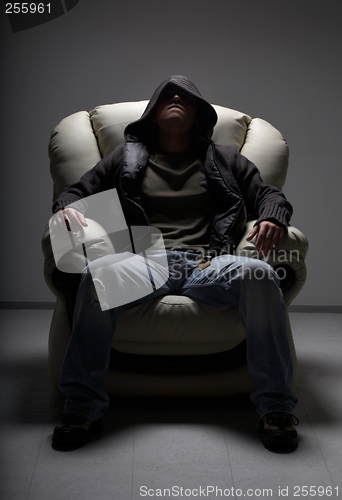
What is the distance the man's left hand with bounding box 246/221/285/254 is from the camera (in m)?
1.98

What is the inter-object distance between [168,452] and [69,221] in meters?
0.83

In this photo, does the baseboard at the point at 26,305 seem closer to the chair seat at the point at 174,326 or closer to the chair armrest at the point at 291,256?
the chair seat at the point at 174,326

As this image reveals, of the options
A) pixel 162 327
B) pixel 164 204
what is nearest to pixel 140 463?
pixel 162 327

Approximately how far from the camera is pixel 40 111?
3.06m

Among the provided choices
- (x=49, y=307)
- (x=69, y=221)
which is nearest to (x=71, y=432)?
(x=69, y=221)

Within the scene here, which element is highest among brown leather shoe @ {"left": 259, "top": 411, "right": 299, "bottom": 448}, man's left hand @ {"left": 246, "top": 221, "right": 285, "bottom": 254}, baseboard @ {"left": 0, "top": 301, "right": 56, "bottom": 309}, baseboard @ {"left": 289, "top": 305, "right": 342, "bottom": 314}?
man's left hand @ {"left": 246, "top": 221, "right": 285, "bottom": 254}

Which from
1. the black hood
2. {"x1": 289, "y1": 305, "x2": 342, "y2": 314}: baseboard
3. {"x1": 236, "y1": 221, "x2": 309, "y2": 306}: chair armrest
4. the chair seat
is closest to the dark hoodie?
the black hood

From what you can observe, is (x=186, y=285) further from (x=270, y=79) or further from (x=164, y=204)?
(x=270, y=79)

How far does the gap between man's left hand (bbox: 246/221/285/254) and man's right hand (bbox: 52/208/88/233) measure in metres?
0.60

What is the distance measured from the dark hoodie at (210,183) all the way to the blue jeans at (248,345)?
13.1 inches

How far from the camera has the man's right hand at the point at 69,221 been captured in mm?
2006

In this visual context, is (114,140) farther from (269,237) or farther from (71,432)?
(71,432)

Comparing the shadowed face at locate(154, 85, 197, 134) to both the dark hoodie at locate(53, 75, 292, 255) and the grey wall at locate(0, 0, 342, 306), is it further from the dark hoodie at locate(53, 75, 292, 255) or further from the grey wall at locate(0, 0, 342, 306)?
the grey wall at locate(0, 0, 342, 306)

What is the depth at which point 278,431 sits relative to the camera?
5.75 feet
